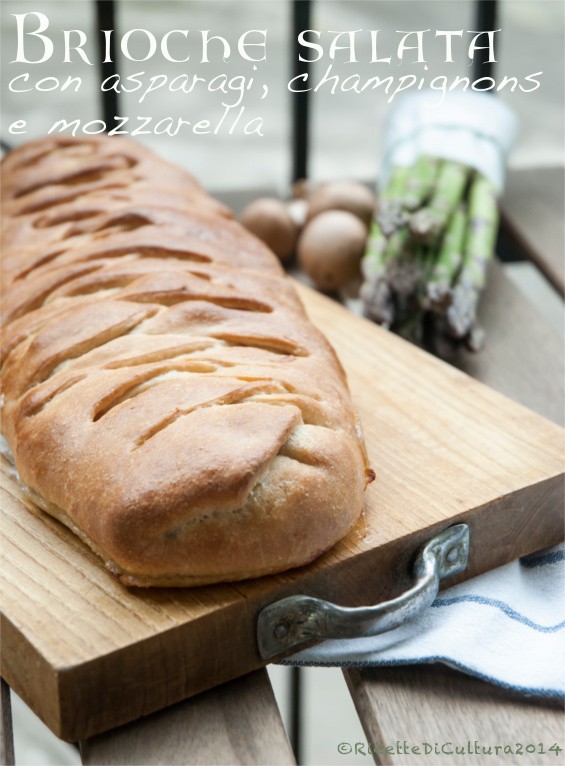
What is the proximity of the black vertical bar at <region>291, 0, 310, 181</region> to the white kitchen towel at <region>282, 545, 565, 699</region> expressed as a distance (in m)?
1.92

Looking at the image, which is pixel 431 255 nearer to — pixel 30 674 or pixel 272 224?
pixel 272 224

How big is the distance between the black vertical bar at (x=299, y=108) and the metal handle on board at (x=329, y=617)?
6.54 feet

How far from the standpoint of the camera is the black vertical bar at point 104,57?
251 cm

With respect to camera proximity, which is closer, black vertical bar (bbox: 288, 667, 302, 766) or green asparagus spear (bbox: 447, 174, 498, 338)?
green asparagus spear (bbox: 447, 174, 498, 338)

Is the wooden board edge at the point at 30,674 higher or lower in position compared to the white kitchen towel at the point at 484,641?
higher

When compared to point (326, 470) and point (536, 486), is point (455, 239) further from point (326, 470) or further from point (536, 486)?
point (326, 470)

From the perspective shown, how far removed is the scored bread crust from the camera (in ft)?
3.52

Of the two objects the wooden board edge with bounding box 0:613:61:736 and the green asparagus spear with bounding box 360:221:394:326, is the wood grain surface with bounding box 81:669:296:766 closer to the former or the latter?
the wooden board edge with bounding box 0:613:61:736

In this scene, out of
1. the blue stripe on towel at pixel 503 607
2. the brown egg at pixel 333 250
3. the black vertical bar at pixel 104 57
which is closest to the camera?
the blue stripe on towel at pixel 503 607

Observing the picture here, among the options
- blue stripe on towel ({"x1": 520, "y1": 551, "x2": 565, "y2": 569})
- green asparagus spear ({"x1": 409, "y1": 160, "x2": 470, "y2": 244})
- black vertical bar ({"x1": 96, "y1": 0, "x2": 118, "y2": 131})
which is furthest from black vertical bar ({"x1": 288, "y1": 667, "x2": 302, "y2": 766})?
black vertical bar ({"x1": 96, "y1": 0, "x2": 118, "y2": 131})

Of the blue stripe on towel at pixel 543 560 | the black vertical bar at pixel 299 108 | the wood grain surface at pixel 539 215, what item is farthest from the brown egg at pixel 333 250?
the blue stripe on towel at pixel 543 560

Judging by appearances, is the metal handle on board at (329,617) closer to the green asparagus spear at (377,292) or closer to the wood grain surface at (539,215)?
the green asparagus spear at (377,292)

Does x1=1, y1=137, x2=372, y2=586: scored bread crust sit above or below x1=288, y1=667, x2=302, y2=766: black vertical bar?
above

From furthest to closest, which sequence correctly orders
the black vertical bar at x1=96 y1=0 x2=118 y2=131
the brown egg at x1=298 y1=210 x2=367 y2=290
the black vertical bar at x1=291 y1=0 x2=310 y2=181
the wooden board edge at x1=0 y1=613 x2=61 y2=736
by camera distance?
the black vertical bar at x1=291 y1=0 x2=310 y2=181, the black vertical bar at x1=96 y1=0 x2=118 y2=131, the brown egg at x1=298 y1=210 x2=367 y2=290, the wooden board edge at x1=0 y1=613 x2=61 y2=736
